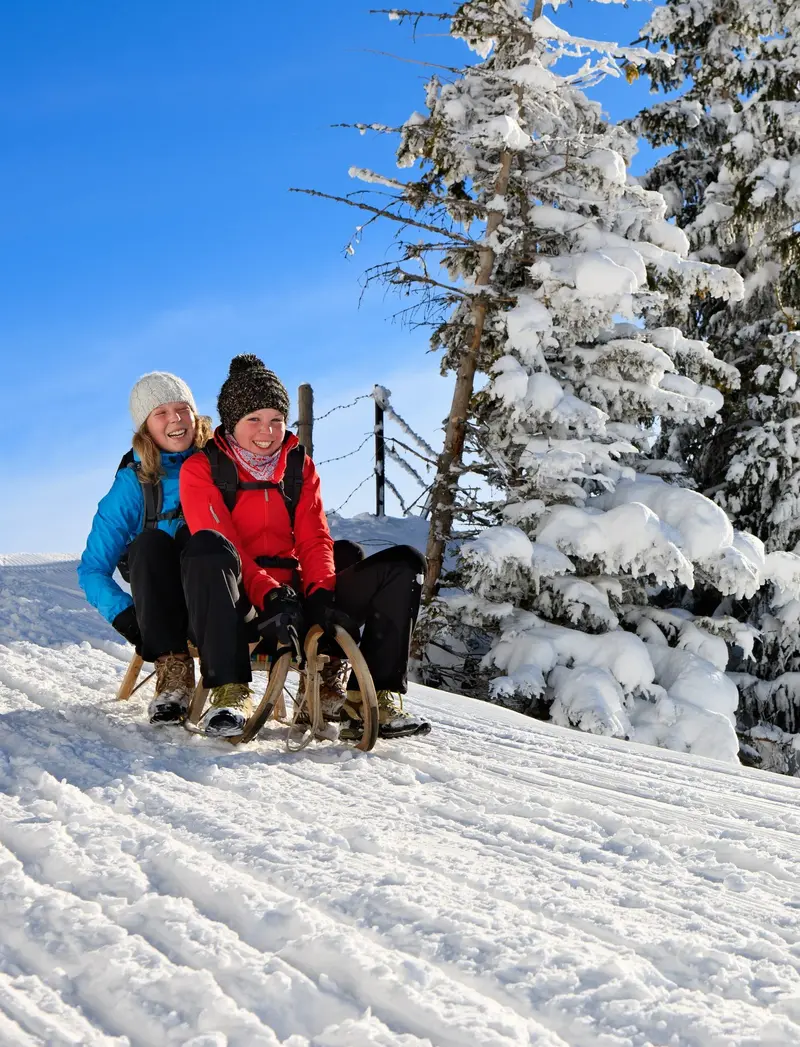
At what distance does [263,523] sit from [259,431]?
36cm

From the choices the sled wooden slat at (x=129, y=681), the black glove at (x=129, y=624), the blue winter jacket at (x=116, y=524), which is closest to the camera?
the black glove at (x=129, y=624)

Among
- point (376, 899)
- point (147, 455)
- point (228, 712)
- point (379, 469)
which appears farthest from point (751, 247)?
point (376, 899)

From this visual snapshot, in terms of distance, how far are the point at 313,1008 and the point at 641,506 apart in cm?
647

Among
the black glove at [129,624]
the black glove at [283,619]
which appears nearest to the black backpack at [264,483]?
the black glove at [283,619]

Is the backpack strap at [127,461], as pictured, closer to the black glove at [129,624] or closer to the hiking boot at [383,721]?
the black glove at [129,624]

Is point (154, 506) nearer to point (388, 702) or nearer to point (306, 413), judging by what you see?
point (388, 702)

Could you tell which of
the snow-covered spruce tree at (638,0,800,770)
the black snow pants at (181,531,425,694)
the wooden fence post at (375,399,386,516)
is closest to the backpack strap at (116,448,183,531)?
the black snow pants at (181,531,425,694)

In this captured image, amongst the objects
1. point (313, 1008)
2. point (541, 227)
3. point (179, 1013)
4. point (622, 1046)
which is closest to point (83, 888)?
point (179, 1013)

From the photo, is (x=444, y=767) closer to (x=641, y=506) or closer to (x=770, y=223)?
(x=641, y=506)

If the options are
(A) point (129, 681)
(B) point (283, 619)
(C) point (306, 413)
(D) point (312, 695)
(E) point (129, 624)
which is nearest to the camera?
(B) point (283, 619)

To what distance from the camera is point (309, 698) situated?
3426mm

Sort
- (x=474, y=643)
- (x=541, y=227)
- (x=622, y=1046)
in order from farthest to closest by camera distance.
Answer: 1. (x=474, y=643)
2. (x=541, y=227)
3. (x=622, y=1046)

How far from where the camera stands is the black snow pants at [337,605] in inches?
126

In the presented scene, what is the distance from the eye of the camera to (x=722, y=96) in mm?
11789
